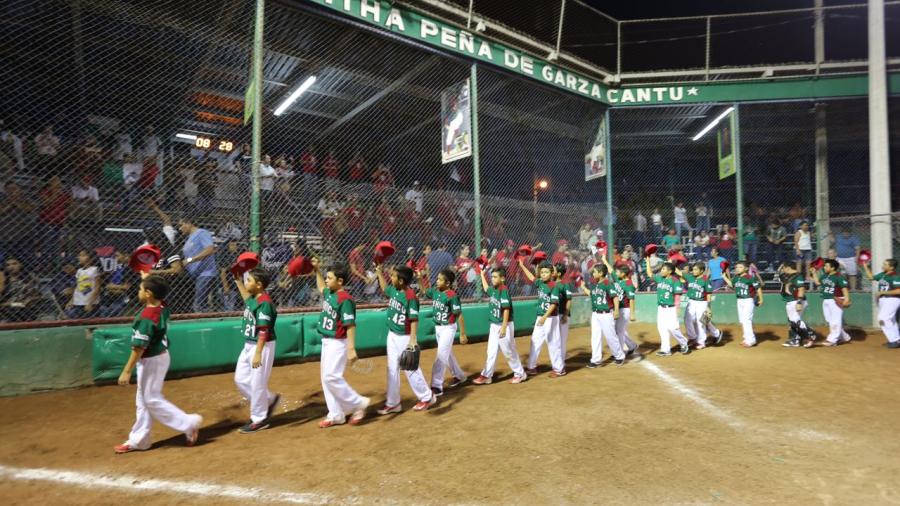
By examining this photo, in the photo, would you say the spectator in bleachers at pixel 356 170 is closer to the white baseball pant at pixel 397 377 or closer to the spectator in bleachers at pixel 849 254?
the white baseball pant at pixel 397 377

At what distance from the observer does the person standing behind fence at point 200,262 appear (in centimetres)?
694

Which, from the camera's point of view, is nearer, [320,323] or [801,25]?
[320,323]

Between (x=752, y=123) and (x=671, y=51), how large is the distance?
4.93m

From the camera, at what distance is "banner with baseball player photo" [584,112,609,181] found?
12594mm

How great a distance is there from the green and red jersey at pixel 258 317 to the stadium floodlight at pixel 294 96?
25.3ft

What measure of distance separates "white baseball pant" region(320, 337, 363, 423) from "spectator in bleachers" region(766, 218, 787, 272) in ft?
44.8

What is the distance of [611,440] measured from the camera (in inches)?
167

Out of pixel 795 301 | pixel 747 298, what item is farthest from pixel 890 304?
pixel 747 298

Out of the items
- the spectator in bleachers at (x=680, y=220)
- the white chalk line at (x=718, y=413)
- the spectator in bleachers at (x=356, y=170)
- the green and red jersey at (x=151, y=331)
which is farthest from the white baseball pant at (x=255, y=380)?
the spectator in bleachers at (x=680, y=220)

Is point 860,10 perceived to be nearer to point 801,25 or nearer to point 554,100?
point 801,25

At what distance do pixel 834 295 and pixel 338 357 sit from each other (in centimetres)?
1030

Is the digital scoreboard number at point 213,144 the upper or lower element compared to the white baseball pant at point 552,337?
upper

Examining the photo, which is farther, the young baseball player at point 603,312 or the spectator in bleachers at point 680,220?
the spectator in bleachers at point 680,220

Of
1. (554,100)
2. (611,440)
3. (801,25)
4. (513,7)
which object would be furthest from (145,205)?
(801,25)
